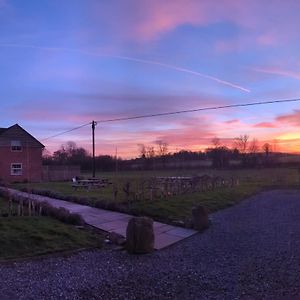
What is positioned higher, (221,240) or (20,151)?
(20,151)

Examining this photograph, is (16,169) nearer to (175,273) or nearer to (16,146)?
(16,146)

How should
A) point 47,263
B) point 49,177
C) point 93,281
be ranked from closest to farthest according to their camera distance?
point 93,281 → point 47,263 → point 49,177

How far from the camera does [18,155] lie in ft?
147

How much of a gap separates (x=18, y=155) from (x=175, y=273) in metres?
40.0

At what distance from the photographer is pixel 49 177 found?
45.1 m

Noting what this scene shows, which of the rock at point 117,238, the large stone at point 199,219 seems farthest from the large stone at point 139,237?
the large stone at point 199,219

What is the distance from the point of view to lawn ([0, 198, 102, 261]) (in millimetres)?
8516

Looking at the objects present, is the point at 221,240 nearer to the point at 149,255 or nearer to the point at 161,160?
the point at 149,255

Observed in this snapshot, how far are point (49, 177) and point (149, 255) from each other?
37683mm

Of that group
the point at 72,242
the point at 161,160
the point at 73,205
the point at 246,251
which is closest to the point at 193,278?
the point at 246,251

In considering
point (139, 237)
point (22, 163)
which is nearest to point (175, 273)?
point (139, 237)

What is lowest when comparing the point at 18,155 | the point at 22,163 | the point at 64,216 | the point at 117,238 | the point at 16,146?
the point at 117,238

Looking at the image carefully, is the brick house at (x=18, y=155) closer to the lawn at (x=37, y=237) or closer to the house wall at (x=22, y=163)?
the house wall at (x=22, y=163)

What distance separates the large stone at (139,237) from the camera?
8.96 metres
